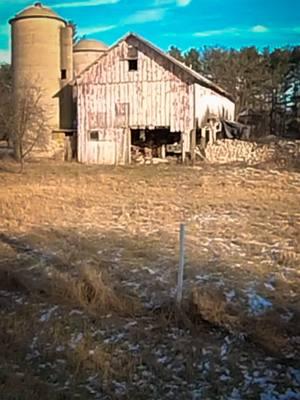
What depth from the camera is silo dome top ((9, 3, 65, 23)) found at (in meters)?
32.4

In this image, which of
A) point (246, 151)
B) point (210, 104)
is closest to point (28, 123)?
point (210, 104)

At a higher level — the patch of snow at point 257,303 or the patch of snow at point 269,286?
the patch of snow at point 269,286

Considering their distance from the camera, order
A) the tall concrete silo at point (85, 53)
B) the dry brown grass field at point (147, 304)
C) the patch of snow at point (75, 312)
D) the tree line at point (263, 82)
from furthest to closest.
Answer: the tree line at point (263, 82)
the tall concrete silo at point (85, 53)
the patch of snow at point (75, 312)
the dry brown grass field at point (147, 304)

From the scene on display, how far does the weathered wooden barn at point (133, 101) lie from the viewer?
1065 inches

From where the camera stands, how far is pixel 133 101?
27.9 metres

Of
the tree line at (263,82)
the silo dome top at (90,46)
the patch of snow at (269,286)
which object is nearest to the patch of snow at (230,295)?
the patch of snow at (269,286)

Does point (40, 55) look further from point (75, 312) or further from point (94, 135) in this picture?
point (75, 312)

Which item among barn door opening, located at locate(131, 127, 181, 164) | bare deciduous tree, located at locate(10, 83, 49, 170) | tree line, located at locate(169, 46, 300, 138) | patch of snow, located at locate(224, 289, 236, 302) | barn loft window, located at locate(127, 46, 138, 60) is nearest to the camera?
patch of snow, located at locate(224, 289, 236, 302)

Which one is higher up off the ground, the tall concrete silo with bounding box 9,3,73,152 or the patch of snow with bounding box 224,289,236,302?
the tall concrete silo with bounding box 9,3,73,152

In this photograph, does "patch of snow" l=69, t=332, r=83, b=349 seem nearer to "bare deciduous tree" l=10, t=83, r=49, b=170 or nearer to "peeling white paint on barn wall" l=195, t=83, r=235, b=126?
"bare deciduous tree" l=10, t=83, r=49, b=170

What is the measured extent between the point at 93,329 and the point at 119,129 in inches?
908

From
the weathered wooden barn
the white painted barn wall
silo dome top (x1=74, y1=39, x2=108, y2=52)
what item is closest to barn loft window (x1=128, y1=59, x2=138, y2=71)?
the weathered wooden barn

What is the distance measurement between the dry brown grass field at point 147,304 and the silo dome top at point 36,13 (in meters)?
22.6

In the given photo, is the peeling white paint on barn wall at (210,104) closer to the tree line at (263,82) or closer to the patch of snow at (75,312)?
the tree line at (263,82)
